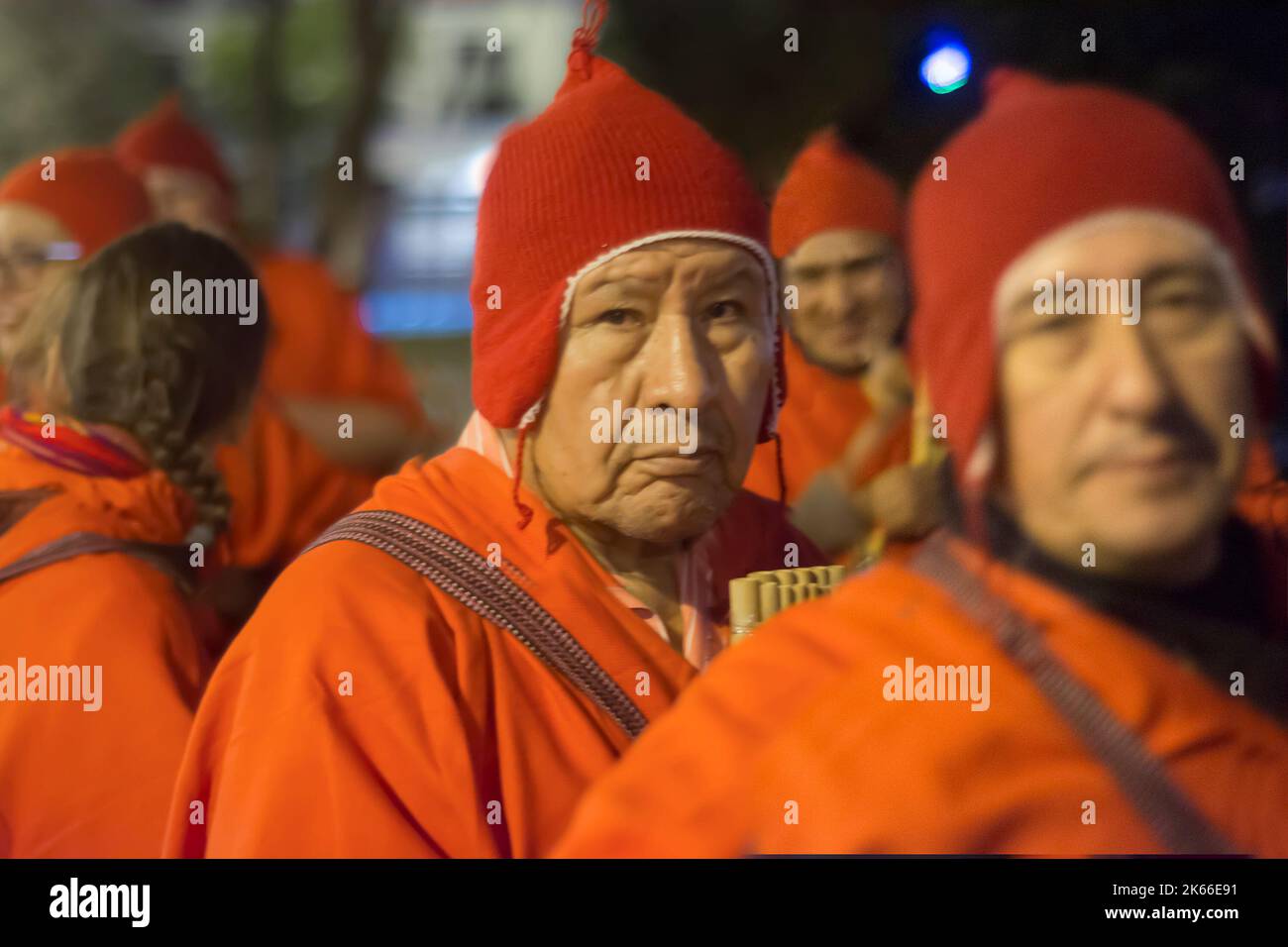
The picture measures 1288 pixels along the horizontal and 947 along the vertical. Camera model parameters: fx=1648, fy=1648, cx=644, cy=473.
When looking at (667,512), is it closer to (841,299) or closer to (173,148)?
(841,299)

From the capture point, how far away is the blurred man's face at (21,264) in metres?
2.63

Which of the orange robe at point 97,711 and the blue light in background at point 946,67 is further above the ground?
the blue light in background at point 946,67

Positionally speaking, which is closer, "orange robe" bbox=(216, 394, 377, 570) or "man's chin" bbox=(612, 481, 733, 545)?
"man's chin" bbox=(612, 481, 733, 545)

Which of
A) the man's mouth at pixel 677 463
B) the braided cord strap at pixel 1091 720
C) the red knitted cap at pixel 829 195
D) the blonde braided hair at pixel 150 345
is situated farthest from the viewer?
the blonde braided hair at pixel 150 345

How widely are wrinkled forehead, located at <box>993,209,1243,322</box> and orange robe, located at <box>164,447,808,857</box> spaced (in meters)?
0.73

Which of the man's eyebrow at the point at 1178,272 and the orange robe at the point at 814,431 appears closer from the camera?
the man's eyebrow at the point at 1178,272

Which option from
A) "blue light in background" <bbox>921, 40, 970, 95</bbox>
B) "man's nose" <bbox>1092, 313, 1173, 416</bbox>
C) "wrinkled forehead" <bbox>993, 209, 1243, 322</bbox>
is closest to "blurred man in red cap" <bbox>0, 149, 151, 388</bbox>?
"blue light in background" <bbox>921, 40, 970, 95</bbox>

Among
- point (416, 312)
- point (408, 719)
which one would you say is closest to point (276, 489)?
point (416, 312)

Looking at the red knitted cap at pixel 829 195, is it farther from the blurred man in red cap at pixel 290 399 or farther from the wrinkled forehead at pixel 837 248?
the blurred man in red cap at pixel 290 399

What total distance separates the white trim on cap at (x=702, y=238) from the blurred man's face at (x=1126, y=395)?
428 millimetres

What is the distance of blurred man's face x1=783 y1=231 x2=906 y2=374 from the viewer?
2.47 metres

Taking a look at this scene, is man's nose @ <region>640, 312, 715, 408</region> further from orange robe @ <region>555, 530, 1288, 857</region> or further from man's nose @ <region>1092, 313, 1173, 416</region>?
man's nose @ <region>1092, 313, 1173, 416</region>

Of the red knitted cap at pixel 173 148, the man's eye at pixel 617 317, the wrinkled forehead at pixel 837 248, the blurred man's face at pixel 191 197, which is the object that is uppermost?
the red knitted cap at pixel 173 148

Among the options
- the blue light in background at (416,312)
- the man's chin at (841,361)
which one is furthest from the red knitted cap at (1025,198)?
the blue light in background at (416,312)
